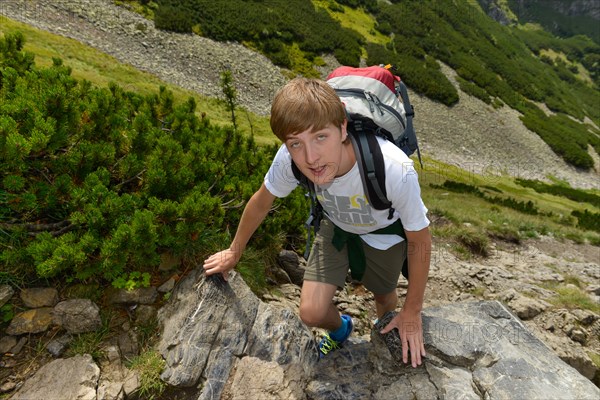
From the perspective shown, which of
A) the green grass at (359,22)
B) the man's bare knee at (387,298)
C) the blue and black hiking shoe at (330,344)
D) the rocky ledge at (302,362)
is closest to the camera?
the rocky ledge at (302,362)

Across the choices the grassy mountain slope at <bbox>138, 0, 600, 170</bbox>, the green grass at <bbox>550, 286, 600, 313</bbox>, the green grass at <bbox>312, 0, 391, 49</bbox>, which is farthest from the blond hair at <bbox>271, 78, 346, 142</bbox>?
the green grass at <bbox>312, 0, 391, 49</bbox>

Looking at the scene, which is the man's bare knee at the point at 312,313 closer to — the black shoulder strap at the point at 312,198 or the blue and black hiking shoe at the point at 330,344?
the blue and black hiking shoe at the point at 330,344

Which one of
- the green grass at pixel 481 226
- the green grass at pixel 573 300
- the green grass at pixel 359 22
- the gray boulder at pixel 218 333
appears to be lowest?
the green grass at pixel 481 226

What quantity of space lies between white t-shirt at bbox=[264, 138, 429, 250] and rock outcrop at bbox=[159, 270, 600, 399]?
3.98ft

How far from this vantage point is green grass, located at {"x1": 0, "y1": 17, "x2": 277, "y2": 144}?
23.4 meters

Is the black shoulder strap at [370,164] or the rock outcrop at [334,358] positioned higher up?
the black shoulder strap at [370,164]

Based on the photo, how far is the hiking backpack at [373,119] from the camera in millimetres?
2717

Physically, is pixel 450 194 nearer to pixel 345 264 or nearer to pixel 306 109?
pixel 345 264

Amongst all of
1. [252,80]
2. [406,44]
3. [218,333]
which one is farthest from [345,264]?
[406,44]

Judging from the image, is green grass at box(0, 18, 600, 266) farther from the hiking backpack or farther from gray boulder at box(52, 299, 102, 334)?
gray boulder at box(52, 299, 102, 334)

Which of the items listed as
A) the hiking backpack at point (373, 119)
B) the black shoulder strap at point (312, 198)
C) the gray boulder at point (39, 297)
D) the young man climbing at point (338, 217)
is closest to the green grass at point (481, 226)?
the young man climbing at point (338, 217)

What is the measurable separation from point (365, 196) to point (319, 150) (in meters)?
0.62

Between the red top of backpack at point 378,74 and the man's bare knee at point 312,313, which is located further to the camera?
the man's bare knee at point 312,313

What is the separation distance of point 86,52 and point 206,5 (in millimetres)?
20183
